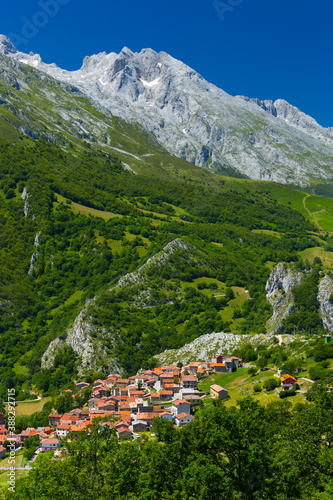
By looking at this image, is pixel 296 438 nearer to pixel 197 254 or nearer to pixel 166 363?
pixel 166 363

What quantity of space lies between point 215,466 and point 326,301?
99.5 metres

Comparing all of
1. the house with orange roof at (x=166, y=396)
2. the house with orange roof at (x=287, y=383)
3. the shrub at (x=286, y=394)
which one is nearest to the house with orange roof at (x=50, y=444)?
the house with orange roof at (x=166, y=396)

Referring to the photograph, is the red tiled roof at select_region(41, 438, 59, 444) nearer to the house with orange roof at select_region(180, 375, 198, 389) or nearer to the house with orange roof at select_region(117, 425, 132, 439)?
the house with orange roof at select_region(117, 425, 132, 439)

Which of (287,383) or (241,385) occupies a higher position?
(287,383)

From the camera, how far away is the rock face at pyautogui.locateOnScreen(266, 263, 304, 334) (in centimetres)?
12388

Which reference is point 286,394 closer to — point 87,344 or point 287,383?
point 287,383

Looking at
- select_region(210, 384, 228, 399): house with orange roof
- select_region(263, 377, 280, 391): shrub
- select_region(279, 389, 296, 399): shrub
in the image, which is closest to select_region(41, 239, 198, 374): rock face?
select_region(210, 384, 228, 399): house with orange roof

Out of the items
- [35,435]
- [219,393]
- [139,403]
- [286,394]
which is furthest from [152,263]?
[286,394]

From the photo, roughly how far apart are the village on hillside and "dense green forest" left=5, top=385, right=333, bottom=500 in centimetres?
2014

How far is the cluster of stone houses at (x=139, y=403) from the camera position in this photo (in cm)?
6475

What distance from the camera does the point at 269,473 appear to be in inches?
1280

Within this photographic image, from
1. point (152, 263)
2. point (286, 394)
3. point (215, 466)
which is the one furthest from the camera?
point (152, 263)

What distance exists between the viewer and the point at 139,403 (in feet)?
240

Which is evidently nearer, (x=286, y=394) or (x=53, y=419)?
(x=286, y=394)
